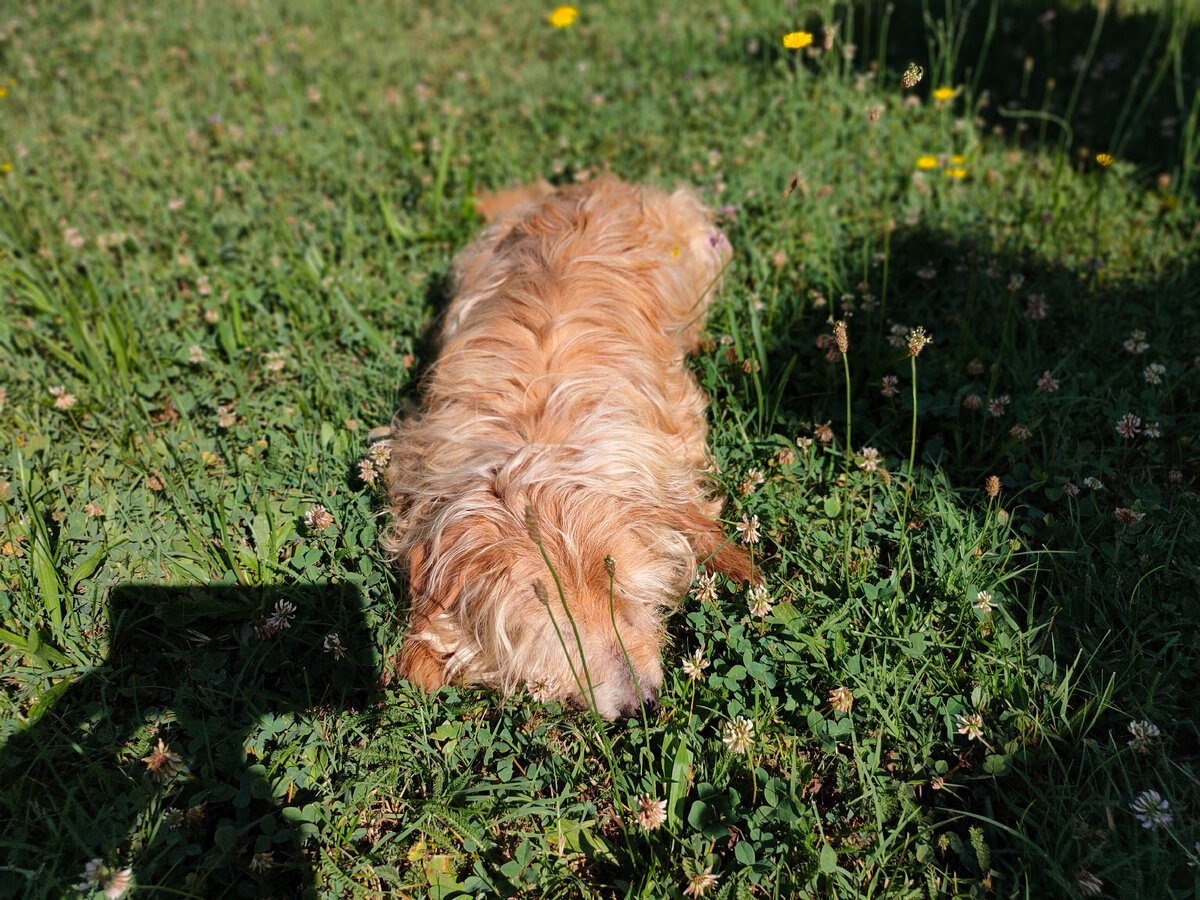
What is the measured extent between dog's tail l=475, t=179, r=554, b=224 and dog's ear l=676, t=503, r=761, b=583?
2.40 metres

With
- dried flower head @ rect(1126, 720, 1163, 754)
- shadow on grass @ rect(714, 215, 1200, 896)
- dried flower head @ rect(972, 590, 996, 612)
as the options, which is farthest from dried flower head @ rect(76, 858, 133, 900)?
dried flower head @ rect(1126, 720, 1163, 754)

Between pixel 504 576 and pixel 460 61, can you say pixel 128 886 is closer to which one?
pixel 504 576

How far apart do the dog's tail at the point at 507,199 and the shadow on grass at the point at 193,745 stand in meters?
2.55

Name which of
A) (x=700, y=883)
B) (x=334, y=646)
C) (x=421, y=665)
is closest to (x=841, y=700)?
(x=700, y=883)

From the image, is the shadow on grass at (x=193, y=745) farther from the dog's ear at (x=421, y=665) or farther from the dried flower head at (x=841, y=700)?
the dried flower head at (x=841, y=700)

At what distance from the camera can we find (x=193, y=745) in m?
2.46

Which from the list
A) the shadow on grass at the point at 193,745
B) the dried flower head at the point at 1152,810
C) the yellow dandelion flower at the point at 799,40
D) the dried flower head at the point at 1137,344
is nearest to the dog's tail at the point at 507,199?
the yellow dandelion flower at the point at 799,40

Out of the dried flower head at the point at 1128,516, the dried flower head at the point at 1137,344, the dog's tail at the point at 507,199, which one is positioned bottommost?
the dried flower head at the point at 1128,516

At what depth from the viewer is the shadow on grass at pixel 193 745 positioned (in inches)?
86.1

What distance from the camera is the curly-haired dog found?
2.46m

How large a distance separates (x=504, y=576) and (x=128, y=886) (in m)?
1.26

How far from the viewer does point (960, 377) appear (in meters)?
3.45

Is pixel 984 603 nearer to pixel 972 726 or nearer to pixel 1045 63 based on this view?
pixel 972 726

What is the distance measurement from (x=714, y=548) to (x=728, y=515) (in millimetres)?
348
